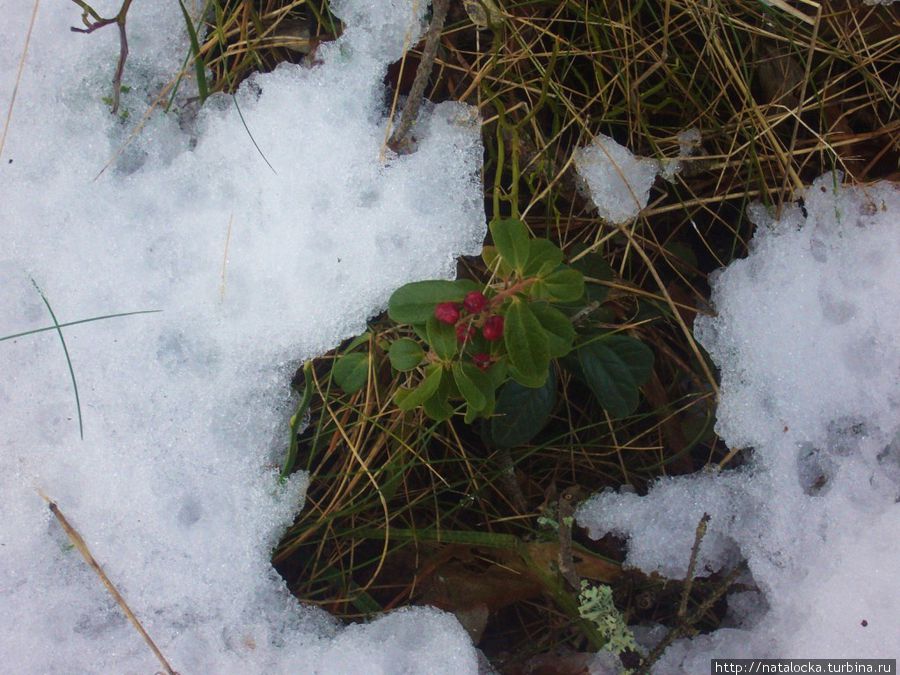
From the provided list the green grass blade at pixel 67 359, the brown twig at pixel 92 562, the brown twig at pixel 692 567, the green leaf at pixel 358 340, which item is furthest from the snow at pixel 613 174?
the brown twig at pixel 92 562

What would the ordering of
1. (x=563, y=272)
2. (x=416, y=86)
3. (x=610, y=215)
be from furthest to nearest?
(x=610, y=215)
(x=416, y=86)
(x=563, y=272)

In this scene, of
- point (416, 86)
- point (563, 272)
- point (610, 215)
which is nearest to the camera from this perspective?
point (563, 272)

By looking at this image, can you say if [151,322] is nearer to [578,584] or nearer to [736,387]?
[578,584]

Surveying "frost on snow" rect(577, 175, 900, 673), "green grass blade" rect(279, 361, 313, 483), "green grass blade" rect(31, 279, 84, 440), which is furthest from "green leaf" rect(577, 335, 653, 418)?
"green grass blade" rect(31, 279, 84, 440)

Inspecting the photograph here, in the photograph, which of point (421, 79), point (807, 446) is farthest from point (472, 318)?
point (807, 446)

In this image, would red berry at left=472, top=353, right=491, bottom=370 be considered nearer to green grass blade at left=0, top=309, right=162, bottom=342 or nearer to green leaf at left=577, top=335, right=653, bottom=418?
green leaf at left=577, top=335, right=653, bottom=418

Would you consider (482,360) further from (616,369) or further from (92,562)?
(92,562)

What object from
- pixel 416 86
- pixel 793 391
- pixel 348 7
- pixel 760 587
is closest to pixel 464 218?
pixel 416 86
